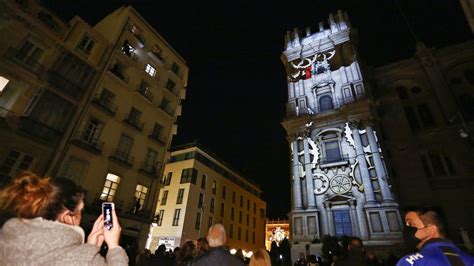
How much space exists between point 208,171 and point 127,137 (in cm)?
2217

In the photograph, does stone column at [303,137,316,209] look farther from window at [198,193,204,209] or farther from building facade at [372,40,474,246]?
window at [198,193,204,209]

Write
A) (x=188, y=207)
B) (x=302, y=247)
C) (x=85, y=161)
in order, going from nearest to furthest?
1. (x=85, y=161)
2. (x=302, y=247)
3. (x=188, y=207)

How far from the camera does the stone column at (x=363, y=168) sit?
18.3 meters

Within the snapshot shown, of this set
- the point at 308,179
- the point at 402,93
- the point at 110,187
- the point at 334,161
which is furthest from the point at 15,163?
the point at 402,93

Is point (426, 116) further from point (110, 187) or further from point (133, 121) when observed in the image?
point (110, 187)

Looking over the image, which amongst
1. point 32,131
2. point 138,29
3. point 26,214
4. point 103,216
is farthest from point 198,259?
point 138,29

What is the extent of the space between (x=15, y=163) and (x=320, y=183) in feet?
71.0

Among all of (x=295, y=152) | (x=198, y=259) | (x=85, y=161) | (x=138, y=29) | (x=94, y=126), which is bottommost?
(x=198, y=259)

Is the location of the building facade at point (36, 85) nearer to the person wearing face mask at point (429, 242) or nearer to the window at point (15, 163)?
the window at point (15, 163)

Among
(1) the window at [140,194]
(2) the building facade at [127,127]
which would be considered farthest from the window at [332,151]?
A: (1) the window at [140,194]

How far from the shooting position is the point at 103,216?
2.09m

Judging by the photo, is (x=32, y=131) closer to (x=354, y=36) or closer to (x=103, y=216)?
(x=103, y=216)

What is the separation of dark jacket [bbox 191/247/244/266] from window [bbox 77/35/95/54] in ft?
64.6

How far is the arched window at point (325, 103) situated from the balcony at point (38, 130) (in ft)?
75.9
